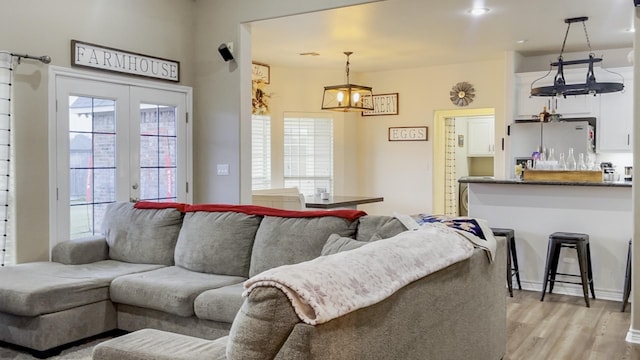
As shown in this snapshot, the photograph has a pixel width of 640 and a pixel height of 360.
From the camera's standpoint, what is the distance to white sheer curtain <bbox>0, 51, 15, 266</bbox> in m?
4.21

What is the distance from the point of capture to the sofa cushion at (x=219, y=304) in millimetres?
3197

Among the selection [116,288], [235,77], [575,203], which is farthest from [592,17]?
[116,288]

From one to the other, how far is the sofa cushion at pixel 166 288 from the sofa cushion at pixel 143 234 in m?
0.35

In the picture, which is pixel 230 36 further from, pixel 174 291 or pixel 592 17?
pixel 592 17

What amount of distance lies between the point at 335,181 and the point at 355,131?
89cm

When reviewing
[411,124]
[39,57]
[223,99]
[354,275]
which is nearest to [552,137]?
[411,124]

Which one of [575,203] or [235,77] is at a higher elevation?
[235,77]

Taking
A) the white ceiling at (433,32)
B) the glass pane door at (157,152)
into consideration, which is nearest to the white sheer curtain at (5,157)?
the glass pane door at (157,152)

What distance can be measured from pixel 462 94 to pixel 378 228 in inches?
212

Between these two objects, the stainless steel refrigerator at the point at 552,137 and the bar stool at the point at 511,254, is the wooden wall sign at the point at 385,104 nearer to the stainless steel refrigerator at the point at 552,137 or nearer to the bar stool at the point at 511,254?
the stainless steel refrigerator at the point at 552,137

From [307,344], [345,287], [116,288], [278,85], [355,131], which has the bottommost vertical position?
[116,288]

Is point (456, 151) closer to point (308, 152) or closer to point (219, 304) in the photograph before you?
point (308, 152)

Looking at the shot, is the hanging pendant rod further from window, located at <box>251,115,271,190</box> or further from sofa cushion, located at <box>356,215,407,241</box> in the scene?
window, located at <box>251,115,271,190</box>

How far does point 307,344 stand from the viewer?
1.59m
